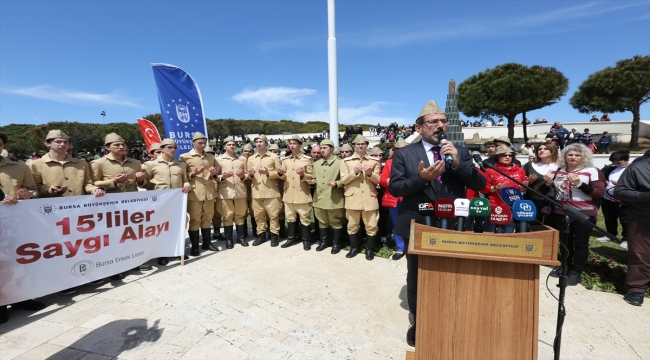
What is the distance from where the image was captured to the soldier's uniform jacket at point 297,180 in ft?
20.0

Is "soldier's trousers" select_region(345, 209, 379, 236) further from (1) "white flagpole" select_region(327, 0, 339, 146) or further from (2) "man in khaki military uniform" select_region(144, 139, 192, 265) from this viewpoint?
(2) "man in khaki military uniform" select_region(144, 139, 192, 265)

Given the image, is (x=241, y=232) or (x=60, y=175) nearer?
(x=60, y=175)

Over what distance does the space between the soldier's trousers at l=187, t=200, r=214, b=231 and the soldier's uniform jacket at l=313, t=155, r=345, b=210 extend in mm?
2042

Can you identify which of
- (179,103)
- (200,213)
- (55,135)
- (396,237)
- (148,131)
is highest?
(179,103)

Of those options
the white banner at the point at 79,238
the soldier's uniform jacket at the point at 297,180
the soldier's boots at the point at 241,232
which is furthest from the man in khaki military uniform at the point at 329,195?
the white banner at the point at 79,238

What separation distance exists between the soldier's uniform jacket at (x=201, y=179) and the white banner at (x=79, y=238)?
1.56 feet

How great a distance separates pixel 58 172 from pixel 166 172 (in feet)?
4.68

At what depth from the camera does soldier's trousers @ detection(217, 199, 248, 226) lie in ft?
20.6

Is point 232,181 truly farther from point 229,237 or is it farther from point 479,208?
point 479,208

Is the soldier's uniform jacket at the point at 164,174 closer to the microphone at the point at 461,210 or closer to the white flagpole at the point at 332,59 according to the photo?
the white flagpole at the point at 332,59

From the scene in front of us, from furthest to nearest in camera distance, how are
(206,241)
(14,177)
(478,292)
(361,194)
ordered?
(206,241)
(361,194)
(14,177)
(478,292)

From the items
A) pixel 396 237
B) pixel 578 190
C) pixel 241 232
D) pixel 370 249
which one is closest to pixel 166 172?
pixel 241 232

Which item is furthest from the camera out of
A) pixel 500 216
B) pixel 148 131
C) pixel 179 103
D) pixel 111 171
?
pixel 148 131

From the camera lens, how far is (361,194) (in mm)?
5461
